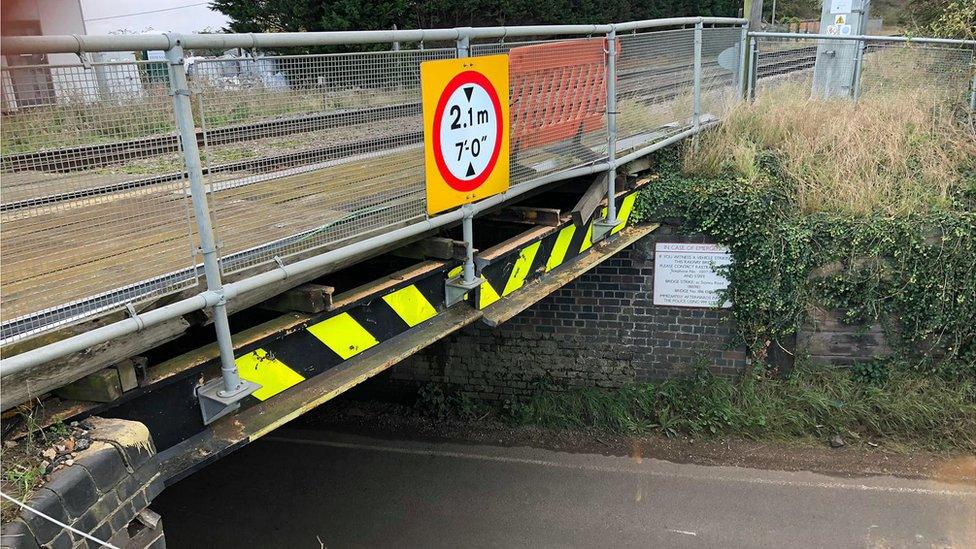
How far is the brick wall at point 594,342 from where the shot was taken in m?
8.18

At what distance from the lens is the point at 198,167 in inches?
110

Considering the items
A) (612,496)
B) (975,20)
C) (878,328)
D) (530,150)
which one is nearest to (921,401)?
(878,328)

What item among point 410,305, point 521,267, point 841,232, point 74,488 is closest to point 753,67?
point 841,232

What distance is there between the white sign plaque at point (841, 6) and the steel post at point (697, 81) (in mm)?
4411

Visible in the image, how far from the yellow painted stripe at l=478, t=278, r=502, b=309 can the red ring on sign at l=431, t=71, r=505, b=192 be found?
0.80m

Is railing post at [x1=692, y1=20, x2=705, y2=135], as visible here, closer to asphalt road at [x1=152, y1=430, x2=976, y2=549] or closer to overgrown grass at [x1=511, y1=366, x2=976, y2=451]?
overgrown grass at [x1=511, y1=366, x2=976, y2=451]

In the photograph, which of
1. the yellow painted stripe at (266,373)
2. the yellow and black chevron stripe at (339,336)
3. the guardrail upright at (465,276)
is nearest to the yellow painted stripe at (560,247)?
the guardrail upright at (465,276)

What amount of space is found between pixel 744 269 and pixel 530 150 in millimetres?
3726

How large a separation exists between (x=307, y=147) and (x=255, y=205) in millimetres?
389

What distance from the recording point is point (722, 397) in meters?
7.97

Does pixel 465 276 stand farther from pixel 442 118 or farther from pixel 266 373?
pixel 266 373

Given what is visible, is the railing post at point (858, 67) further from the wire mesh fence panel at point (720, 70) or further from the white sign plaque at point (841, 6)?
the wire mesh fence panel at point (720, 70)

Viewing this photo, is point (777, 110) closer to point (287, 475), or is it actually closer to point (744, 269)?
point (744, 269)

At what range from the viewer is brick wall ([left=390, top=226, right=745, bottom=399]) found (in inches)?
322
